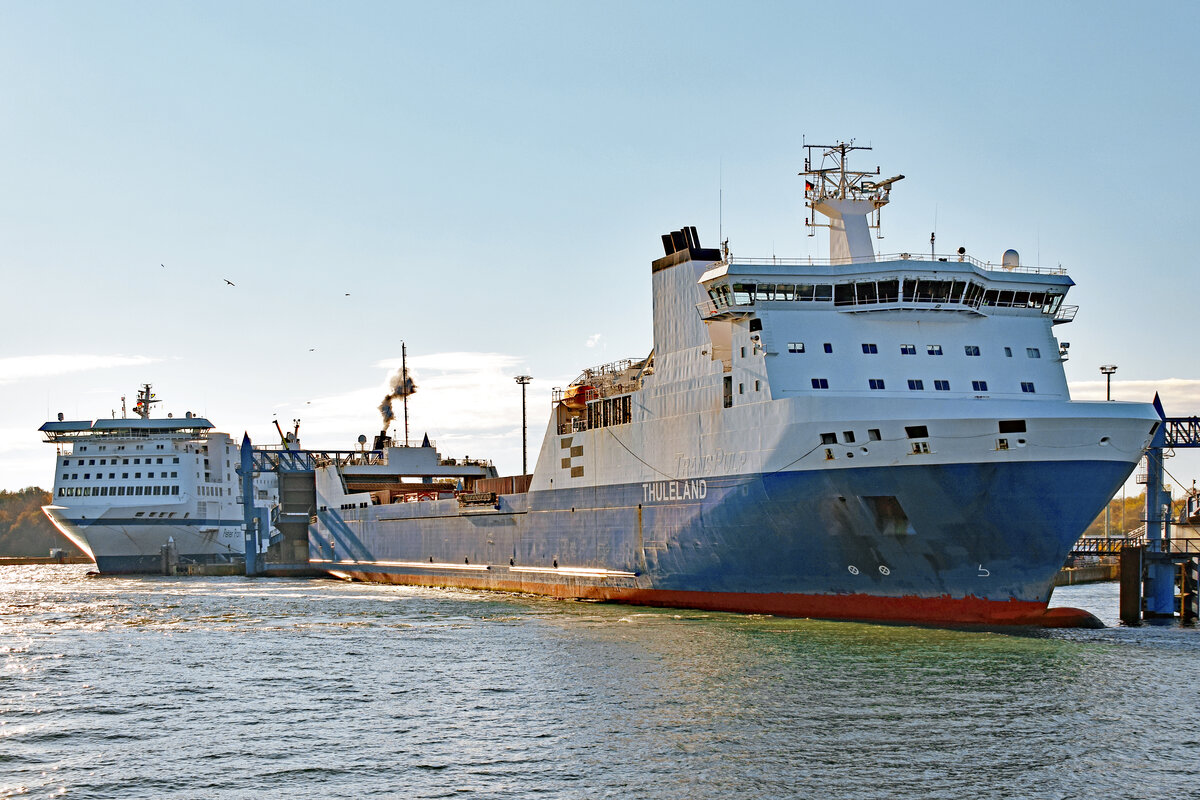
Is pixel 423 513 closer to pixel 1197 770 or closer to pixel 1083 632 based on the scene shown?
pixel 1083 632

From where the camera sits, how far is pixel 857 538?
27609mm

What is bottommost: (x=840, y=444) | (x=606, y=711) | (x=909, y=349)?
(x=606, y=711)

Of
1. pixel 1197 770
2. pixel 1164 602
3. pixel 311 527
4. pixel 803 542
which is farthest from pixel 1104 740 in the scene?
pixel 311 527

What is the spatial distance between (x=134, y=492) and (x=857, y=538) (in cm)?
5421

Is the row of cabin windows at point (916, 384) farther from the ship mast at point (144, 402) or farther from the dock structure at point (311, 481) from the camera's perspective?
the ship mast at point (144, 402)

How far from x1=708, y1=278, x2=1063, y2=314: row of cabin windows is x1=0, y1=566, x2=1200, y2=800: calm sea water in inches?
310

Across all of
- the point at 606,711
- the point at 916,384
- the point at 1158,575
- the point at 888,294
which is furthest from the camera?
the point at 1158,575

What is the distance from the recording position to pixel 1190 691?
66.8ft

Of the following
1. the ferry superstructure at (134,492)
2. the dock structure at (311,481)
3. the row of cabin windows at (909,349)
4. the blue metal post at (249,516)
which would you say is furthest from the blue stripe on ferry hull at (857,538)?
the ferry superstructure at (134,492)

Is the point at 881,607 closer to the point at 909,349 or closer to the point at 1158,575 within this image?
the point at 909,349

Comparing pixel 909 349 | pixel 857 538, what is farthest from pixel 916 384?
pixel 857 538

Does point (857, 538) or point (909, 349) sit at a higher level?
point (909, 349)

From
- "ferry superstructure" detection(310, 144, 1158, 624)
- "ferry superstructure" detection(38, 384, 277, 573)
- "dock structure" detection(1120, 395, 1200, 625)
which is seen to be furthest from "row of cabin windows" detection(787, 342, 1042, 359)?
"ferry superstructure" detection(38, 384, 277, 573)

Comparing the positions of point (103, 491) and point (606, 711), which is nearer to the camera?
point (606, 711)
